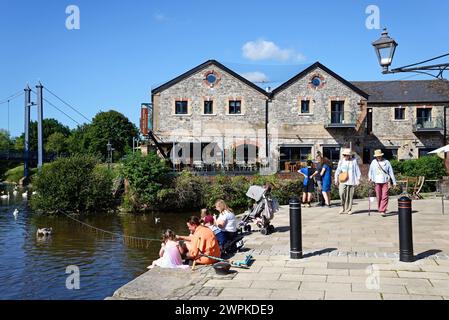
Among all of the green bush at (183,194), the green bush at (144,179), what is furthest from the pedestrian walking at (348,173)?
the green bush at (144,179)

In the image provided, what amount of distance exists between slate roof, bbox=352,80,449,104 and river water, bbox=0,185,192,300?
838 inches

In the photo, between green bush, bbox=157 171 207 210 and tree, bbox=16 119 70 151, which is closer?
green bush, bbox=157 171 207 210

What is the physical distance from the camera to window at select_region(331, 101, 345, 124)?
33.0m

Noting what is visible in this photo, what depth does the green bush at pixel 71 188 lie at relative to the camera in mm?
23047

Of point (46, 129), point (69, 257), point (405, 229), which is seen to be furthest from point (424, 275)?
point (46, 129)

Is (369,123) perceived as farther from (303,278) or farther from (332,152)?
(303,278)

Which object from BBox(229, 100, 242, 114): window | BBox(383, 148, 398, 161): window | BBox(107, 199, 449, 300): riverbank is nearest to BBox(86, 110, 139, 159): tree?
BBox(229, 100, 242, 114): window

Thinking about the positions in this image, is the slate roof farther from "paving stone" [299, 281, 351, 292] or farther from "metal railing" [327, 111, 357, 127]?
"paving stone" [299, 281, 351, 292]

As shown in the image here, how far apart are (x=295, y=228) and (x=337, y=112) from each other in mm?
26831

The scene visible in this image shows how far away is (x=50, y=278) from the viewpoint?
9.73 meters

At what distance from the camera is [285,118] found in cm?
3312

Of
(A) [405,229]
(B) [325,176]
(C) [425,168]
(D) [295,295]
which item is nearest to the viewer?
(D) [295,295]

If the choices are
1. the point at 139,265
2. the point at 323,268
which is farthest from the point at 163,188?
the point at 323,268

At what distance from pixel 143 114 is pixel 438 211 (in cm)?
2244
